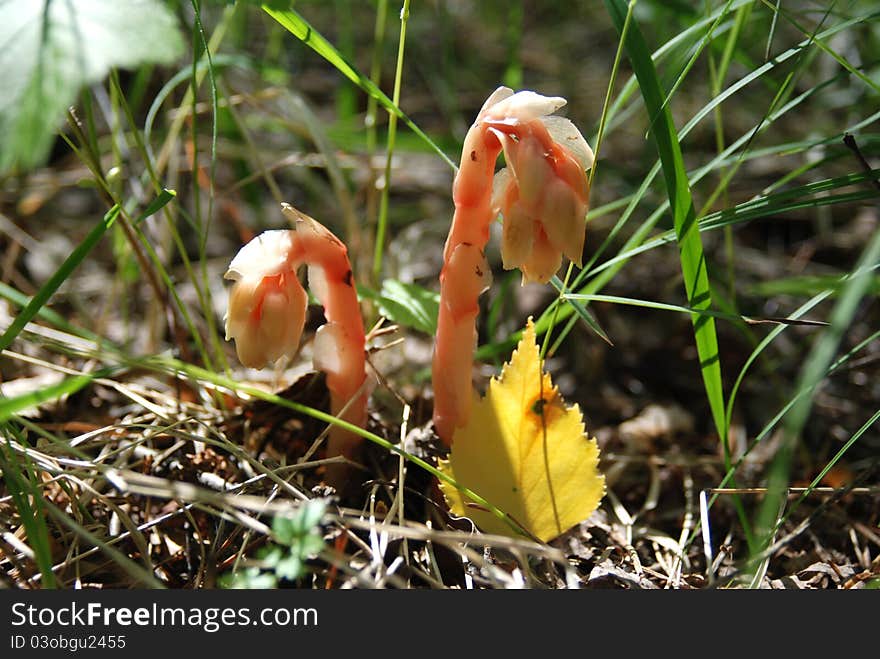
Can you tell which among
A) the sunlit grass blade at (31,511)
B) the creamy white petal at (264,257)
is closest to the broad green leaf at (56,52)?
the creamy white petal at (264,257)

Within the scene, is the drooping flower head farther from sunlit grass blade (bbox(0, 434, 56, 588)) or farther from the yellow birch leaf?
sunlit grass blade (bbox(0, 434, 56, 588))

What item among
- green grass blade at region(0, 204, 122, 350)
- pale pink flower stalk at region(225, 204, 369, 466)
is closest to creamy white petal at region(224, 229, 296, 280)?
pale pink flower stalk at region(225, 204, 369, 466)

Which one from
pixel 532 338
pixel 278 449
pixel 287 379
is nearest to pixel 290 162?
pixel 287 379

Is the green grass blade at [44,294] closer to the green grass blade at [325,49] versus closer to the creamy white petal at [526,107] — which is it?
the green grass blade at [325,49]

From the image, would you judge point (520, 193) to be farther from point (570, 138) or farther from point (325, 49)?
point (325, 49)

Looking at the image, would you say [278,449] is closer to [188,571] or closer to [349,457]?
[349,457]

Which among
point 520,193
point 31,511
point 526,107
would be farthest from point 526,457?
point 31,511
